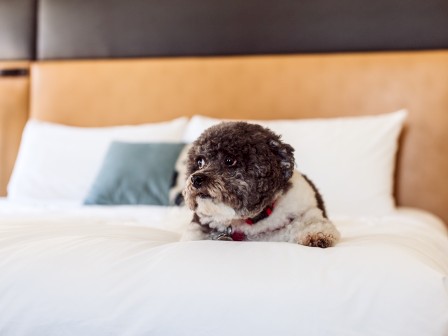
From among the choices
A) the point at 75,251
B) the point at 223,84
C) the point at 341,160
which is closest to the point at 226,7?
the point at 223,84

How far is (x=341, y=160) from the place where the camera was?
2.23m

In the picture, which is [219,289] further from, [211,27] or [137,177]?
[211,27]

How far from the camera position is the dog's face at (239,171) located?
1.23 m

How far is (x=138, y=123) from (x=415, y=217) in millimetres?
1484

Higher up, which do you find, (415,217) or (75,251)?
(75,251)

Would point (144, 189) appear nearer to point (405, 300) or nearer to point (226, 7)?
point (226, 7)

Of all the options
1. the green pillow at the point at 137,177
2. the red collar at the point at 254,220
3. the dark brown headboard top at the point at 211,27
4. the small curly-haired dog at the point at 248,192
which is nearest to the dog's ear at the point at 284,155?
the small curly-haired dog at the point at 248,192

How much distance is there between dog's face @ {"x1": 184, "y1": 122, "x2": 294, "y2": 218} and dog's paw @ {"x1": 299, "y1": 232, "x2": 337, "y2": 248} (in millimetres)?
124

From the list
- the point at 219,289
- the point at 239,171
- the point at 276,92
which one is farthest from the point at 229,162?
the point at 276,92

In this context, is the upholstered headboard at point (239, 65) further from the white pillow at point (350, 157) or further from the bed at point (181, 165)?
the white pillow at point (350, 157)

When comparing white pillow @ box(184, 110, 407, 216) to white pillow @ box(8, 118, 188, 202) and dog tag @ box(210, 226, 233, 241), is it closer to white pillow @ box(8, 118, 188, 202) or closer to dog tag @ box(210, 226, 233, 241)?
white pillow @ box(8, 118, 188, 202)

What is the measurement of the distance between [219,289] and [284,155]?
0.40 m

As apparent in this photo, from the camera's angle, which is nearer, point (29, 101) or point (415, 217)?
point (415, 217)

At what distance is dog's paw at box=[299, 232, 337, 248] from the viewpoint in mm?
1222
